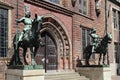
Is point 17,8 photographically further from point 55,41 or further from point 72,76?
point 72,76

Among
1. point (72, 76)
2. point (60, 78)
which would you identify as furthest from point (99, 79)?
point (60, 78)

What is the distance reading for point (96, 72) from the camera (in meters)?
16.6

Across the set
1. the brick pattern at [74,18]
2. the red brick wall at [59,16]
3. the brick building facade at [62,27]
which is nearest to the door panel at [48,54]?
the brick building facade at [62,27]

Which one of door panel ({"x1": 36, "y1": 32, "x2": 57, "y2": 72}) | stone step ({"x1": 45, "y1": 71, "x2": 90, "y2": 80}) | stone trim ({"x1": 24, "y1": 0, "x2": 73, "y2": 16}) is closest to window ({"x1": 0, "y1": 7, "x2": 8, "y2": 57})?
stone trim ({"x1": 24, "y1": 0, "x2": 73, "y2": 16})

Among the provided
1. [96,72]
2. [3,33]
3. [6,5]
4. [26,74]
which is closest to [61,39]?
[96,72]

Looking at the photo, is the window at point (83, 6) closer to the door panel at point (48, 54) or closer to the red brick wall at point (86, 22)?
the red brick wall at point (86, 22)

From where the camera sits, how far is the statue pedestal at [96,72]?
Answer: 16266mm

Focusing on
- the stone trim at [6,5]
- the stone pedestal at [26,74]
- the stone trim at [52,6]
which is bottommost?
the stone pedestal at [26,74]

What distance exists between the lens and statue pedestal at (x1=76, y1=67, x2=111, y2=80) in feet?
53.4

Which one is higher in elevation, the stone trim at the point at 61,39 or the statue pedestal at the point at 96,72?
the stone trim at the point at 61,39

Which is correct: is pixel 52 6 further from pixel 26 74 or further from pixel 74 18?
pixel 26 74

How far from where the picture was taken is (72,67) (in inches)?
691

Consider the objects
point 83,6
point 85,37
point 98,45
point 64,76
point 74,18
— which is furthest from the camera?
point 83,6

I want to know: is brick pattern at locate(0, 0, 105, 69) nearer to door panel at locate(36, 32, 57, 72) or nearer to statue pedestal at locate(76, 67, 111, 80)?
statue pedestal at locate(76, 67, 111, 80)
